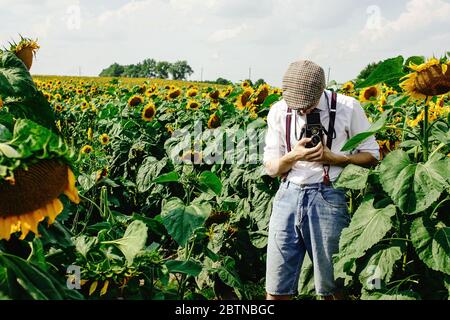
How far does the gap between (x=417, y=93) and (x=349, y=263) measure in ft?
2.37

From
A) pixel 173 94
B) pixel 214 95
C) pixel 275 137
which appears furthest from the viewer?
pixel 173 94

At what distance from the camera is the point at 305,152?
7.63 feet

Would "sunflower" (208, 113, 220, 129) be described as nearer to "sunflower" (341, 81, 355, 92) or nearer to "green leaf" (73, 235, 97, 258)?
"sunflower" (341, 81, 355, 92)

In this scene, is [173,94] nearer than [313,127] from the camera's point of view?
No

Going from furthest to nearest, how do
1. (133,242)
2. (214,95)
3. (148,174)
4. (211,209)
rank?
1. (214,95)
2. (148,174)
3. (211,209)
4. (133,242)

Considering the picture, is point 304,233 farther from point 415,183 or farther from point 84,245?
point 84,245

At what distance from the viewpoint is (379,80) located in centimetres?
223


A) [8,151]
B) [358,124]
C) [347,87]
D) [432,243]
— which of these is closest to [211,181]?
[358,124]

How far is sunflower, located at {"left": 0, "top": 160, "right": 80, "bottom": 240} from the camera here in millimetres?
1016

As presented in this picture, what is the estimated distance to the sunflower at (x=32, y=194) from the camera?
3.33 ft

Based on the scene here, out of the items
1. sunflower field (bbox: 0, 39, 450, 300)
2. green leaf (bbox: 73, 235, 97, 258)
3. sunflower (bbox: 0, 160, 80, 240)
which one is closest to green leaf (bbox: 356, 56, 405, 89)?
sunflower field (bbox: 0, 39, 450, 300)

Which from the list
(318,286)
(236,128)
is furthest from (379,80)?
(236,128)

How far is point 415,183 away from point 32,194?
1.45 meters

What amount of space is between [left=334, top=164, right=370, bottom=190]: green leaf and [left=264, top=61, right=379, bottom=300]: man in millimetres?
84
